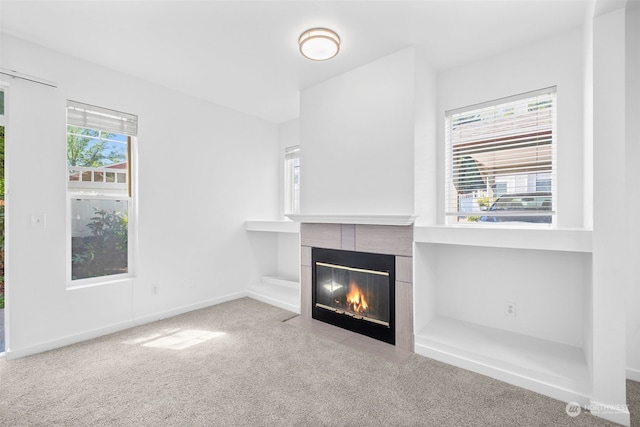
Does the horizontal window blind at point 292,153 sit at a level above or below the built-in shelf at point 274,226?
above

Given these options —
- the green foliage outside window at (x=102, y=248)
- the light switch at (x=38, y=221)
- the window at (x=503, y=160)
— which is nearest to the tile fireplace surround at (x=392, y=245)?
the window at (x=503, y=160)

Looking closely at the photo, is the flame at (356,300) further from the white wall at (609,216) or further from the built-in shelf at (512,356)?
the white wall at (609,216)

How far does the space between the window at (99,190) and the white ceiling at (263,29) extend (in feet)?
1.95

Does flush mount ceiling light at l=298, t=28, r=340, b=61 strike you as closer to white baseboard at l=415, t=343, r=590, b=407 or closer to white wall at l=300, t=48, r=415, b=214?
white wall at l=300, t=48, r=415, b=214

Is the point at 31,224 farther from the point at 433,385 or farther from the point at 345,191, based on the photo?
the point at 433,385

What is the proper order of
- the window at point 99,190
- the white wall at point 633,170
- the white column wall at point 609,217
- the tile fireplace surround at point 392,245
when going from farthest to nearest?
1. the window at point 99,190
2. the tile fireplace surround at point 392,245
3. the white wall at point 633,170
4. the white column wall at point 609,217

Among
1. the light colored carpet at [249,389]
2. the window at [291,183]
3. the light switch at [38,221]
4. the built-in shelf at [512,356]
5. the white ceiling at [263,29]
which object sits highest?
the white ceiling at [263,29]

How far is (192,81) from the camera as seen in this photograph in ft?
11.0

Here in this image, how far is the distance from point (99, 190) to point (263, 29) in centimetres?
234

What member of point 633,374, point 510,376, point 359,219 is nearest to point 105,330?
point 359,219

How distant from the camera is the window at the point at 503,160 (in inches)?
102

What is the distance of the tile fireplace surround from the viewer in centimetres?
267

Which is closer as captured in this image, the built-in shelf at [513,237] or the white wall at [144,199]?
the built-in shelf at [513,237]

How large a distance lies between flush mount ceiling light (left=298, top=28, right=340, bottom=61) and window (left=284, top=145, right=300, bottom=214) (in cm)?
231
